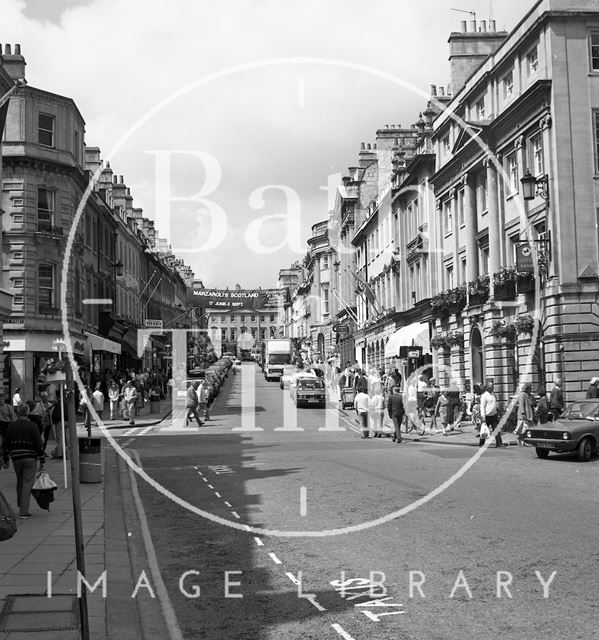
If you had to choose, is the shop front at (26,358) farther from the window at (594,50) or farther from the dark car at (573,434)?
the window at (594,50)

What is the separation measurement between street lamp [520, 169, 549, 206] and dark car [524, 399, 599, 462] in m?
8.31

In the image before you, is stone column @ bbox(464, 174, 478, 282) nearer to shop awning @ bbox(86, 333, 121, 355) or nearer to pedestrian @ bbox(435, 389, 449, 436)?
pedestrian @ bbox(435, 389, 449, 436)

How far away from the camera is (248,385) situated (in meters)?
68.8

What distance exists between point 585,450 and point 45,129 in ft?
106

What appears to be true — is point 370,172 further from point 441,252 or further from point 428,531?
point 428,531

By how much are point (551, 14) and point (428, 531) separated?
24.3 m

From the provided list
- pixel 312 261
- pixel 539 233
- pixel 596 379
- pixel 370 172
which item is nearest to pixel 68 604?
pixel 596 379

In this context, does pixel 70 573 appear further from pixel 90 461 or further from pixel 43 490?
pixel 90 461

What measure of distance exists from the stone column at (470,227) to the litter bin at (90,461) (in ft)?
80.8

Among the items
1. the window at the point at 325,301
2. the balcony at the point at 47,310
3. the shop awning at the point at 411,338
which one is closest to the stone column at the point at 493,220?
the shop awning at the point at 411,338

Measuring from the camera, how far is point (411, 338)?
4647cm

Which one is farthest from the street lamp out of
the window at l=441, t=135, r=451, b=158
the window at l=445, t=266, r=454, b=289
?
the window at l=441, t=135, r=451, b=158

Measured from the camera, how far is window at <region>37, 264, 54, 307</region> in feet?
131

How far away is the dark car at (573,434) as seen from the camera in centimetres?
1934
